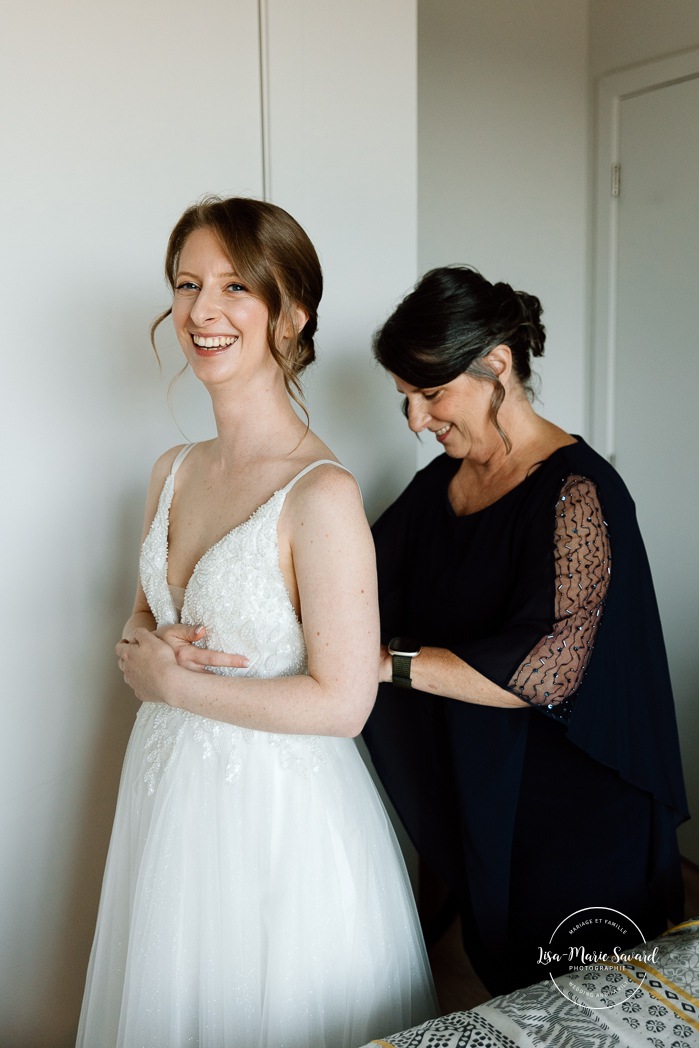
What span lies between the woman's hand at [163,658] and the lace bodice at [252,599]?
0.09 feet

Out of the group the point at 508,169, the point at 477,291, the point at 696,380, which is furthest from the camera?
the point at 508,169

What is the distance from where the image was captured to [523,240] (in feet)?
11.3

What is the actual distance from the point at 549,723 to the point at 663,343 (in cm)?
181

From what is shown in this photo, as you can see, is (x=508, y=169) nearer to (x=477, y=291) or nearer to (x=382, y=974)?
(x=477, y=291)

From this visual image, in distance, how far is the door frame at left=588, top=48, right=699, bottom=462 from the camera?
3344 millimetres

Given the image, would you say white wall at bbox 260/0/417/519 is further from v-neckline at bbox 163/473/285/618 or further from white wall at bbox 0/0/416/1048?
v-neckline at bbox 163/473/285/618

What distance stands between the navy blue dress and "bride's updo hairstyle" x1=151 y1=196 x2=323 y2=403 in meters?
0.54

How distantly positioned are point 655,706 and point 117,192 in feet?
4.74

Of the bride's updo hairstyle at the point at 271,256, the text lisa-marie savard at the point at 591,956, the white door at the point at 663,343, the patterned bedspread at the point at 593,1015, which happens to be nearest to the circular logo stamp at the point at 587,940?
the text lisa-marie savard at the point at 591,956

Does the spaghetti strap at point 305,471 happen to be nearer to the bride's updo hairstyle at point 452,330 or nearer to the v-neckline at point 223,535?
the v-neckline at point 223,535

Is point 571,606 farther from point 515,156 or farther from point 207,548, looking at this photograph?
point 515,156

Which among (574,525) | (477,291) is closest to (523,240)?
(477,291)

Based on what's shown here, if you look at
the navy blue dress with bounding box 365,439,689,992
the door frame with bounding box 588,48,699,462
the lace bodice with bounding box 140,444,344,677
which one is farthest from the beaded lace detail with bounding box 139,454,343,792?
the door frame with bounding box 588,48,699,462

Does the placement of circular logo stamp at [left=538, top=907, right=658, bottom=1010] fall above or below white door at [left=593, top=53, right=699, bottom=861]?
below
